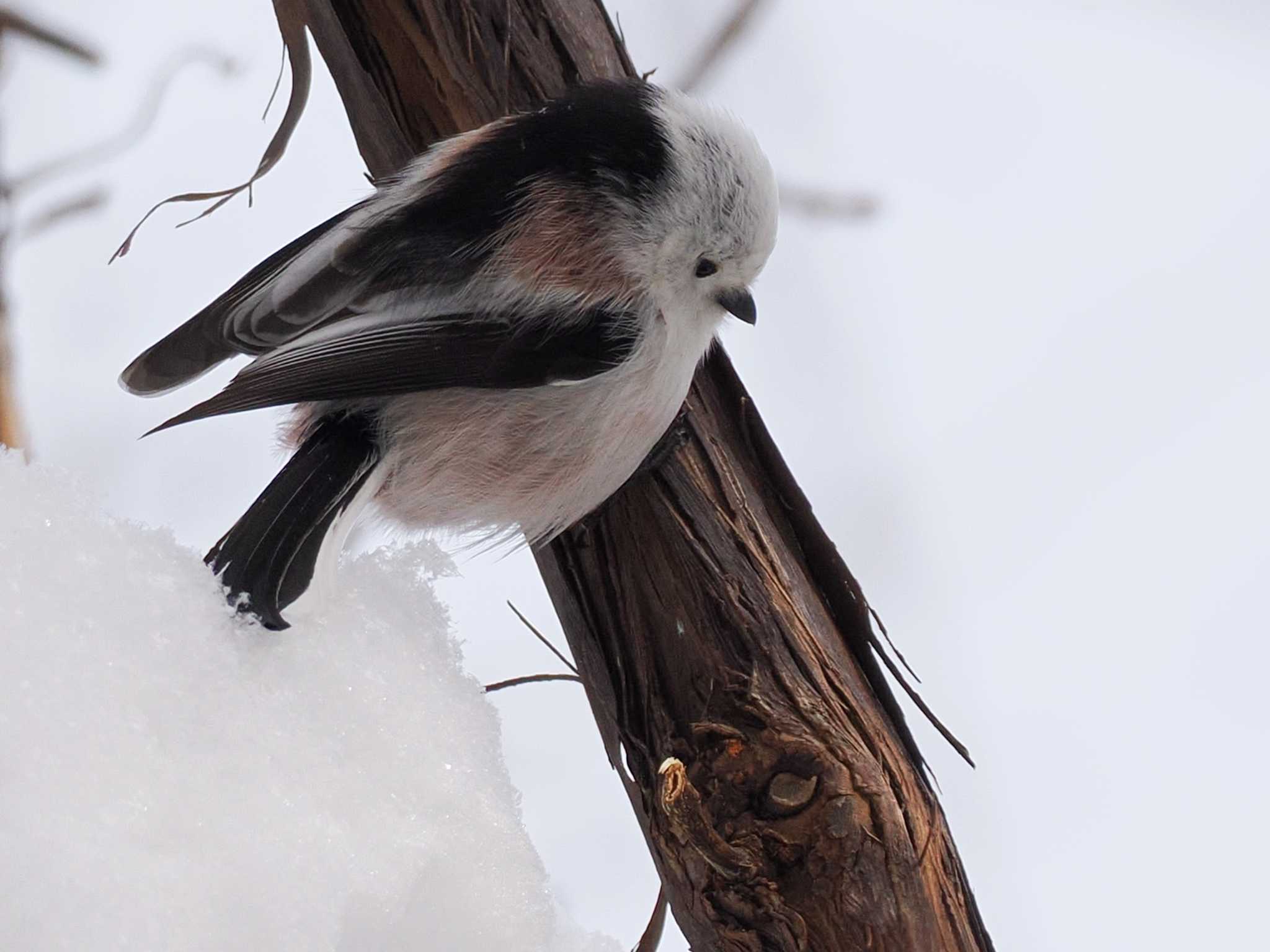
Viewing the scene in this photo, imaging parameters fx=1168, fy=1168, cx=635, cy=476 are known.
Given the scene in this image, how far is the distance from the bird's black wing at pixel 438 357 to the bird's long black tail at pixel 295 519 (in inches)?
1.8

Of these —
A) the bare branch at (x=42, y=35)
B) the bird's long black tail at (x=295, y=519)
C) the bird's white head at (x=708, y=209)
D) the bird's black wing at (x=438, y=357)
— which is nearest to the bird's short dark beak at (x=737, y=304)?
the bird's white head at (x=708, y=209)

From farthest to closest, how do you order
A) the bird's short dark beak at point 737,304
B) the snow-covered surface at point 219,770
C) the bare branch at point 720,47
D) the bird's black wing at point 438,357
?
the bare branch at point 720,47 < the bird's short dark beak at point 737,304 < the bird's black wing at point 438,357 < the snow-covered surface at point 219,770

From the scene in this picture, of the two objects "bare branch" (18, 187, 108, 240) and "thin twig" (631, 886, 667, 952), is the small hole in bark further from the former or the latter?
"bare branch" (18, 187, 108, 240)

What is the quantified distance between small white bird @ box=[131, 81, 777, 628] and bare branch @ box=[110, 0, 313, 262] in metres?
0.20

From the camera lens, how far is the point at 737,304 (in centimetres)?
116

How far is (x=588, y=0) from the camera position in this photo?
3.90ft

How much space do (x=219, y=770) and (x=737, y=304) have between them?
2.22 feet

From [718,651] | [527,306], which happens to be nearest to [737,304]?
[527,306]

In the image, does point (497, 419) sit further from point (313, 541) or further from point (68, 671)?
point (68, 671)

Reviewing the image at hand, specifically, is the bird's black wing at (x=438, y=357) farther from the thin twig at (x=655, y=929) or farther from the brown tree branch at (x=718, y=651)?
the thin twig at (x=655, y=929)

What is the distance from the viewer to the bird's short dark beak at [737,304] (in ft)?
3.79

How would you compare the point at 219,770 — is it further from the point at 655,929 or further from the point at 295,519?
the point at 655,929

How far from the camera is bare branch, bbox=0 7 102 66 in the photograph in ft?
4.97

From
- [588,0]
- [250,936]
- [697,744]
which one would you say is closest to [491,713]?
[697,744]
